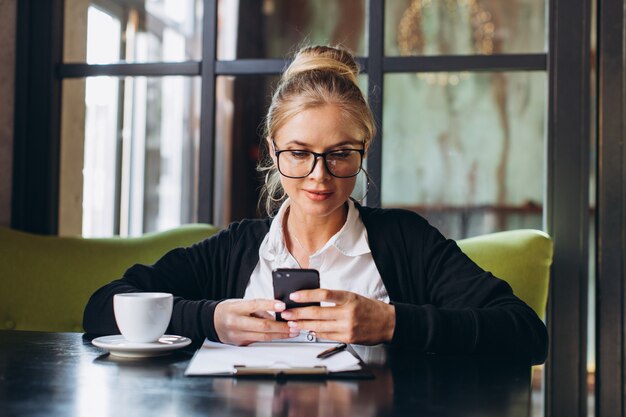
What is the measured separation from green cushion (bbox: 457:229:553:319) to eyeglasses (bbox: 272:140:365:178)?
534 millimetres

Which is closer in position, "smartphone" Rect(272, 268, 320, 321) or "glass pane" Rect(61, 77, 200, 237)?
"smartphone" Rect(272, 268, 320, 321)

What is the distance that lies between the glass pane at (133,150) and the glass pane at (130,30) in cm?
12

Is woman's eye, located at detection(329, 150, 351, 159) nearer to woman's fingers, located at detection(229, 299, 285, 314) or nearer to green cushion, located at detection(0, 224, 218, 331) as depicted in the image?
woman's fingers, located at detection(229, 299, 285, 314)

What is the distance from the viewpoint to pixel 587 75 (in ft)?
6.81

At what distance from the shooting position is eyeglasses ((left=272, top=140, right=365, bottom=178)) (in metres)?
1.50

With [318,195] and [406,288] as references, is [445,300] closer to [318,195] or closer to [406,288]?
[406,288]

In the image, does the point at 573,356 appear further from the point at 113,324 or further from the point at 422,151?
the point at 422,151

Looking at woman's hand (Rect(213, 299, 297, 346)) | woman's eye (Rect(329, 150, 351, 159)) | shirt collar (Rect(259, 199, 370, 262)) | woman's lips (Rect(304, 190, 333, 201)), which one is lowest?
woman's hand (Rect(213, 299, 297, 346))

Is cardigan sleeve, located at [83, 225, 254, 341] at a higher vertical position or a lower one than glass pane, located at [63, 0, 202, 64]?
lower

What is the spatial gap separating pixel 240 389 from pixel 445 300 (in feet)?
2.36


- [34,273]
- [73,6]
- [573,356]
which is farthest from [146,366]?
[73,6]

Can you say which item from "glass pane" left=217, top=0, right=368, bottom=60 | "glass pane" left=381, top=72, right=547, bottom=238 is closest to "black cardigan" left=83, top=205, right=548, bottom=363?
"glass pane" left=217, top=0, right=368, bottom=60

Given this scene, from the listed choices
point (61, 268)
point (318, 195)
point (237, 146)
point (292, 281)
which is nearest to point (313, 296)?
point (292, 281)

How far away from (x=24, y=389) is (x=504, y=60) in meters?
1.72
